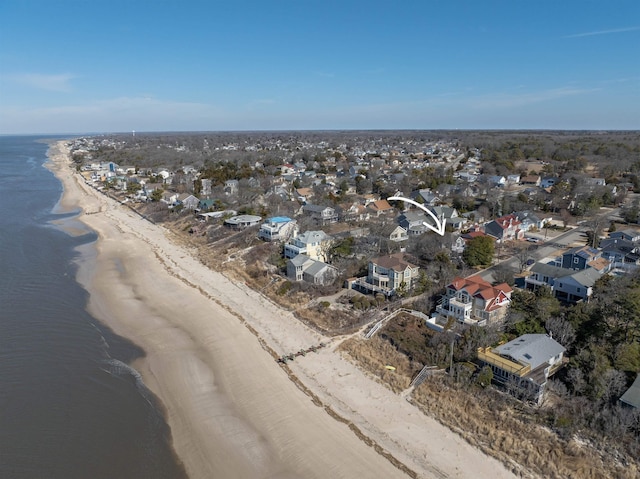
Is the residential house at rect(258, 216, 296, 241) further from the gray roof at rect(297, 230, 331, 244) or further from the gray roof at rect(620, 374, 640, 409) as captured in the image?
the gray roof at rect(620, 374, 640, 409)

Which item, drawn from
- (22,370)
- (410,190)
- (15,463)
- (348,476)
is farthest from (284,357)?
(410,190)

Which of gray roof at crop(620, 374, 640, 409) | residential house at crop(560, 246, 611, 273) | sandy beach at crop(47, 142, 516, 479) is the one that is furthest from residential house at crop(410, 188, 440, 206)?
gray roof at crop(620, 374, 640, 409)

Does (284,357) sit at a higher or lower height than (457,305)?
lower

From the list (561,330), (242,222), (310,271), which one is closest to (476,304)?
(561,330)

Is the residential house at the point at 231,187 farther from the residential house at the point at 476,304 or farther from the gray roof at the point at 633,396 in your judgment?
the gray roof at the point at 633,396

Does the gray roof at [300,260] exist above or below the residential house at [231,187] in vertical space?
below

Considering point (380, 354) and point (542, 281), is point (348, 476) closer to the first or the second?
point (380, 354)

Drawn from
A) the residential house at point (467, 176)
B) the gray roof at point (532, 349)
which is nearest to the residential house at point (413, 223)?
the gray roof at point (532, 349)

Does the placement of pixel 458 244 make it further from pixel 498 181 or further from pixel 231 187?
pixel 498 181
